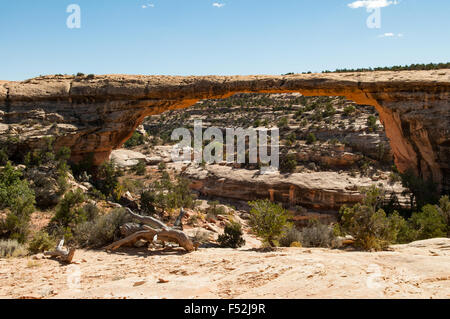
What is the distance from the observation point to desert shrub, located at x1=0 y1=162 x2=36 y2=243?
9.39 m

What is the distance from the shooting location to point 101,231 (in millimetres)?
9227

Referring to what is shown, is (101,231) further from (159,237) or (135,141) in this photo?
(135,141)

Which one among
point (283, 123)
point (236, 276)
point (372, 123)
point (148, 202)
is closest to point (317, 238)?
point (236, 276)

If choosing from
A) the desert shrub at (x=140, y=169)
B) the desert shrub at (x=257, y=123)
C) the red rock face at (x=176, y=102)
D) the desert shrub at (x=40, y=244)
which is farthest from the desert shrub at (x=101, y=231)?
the desert shrub at (x=257, y=123)

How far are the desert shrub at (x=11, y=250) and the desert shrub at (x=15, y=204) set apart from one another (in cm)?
97

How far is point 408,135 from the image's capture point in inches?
606

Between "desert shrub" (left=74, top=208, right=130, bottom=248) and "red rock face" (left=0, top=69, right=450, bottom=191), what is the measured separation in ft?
24.1

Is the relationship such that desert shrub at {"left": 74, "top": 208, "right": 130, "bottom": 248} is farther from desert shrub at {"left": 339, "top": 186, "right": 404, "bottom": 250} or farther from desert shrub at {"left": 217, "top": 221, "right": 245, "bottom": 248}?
desert shrub at {"left": 339, "top": 186, "right": 404, "bottom": 250}

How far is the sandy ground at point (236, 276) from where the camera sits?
474 centimetres

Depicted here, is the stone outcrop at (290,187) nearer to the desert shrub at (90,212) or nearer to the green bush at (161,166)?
the green bush at (161,166)

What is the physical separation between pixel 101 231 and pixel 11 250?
7.23 ft

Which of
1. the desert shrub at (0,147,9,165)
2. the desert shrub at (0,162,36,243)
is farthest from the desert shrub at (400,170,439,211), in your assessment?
the desert shrub at (0,147,9,165)
